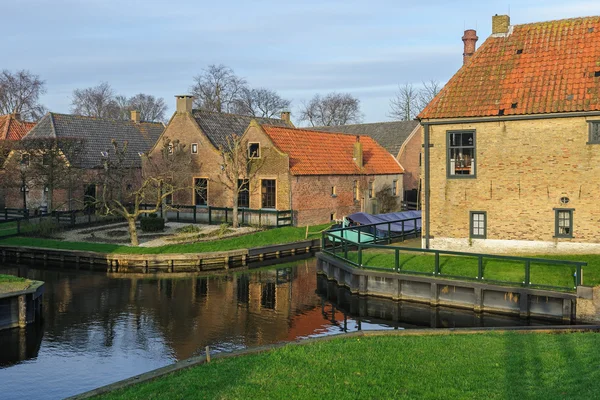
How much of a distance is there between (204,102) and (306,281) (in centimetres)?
5416

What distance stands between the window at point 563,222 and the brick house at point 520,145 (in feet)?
0.12

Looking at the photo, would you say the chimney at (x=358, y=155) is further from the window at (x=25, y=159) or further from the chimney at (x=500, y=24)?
the window at (x=25, y=159)

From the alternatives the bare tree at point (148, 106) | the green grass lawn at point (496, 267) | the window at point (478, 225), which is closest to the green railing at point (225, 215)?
the green grass lawn at point (496, 267)

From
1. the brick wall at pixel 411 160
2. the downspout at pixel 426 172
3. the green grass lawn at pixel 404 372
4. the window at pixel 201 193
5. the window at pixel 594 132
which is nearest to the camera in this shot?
the green grass lawn at pixel 404 372

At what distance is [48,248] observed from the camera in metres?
29.6

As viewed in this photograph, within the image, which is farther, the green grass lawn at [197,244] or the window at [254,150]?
the window at [254,150]

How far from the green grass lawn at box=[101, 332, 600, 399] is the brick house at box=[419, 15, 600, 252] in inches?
397

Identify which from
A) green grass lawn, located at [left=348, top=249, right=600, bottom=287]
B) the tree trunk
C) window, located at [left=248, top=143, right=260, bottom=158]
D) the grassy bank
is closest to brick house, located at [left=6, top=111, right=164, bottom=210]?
the tree trunk

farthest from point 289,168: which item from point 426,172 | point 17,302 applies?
point 17,302

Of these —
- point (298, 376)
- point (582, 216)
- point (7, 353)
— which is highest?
point (582, 216)

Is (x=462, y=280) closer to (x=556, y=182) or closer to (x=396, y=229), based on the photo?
(x=556, y=182)

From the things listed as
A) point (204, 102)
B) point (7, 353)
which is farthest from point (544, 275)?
point (204, 102)

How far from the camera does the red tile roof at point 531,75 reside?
70.8ft

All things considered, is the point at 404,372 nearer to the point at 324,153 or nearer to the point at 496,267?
the point at 496,267
